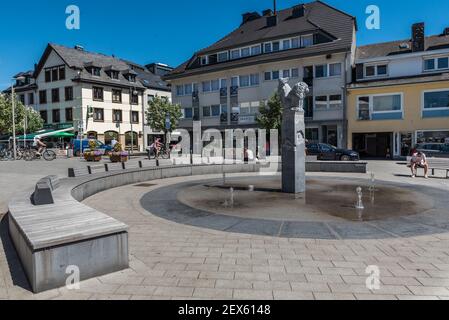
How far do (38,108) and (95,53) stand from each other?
487 inches

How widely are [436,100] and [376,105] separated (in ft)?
16.1

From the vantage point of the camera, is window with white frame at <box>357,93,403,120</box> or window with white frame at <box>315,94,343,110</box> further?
window with white frame at <box>315,94,343,110</box>

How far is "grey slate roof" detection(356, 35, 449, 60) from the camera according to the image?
32891 mm

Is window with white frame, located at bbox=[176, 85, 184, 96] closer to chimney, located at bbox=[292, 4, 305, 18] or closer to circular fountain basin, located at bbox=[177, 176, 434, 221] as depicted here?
chimney, located at bbox=[292, 4, 305, 18]

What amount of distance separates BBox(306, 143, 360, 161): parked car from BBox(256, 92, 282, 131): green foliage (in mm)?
5871

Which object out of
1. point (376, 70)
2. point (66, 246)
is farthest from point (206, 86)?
point (66, 246)

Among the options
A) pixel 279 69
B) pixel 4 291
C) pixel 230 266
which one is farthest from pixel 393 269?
pixel 279 69

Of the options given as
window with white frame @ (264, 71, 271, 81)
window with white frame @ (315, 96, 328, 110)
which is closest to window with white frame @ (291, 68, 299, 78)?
window with white frame @ (264, 71, 271, 81)

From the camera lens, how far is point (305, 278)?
455 centimetres

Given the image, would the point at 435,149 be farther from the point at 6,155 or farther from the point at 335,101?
the point at 6,155

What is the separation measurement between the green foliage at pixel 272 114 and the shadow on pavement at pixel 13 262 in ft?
93.8

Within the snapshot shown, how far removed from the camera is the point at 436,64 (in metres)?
31.4

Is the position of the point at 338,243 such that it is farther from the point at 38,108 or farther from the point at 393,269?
the point at 38,108

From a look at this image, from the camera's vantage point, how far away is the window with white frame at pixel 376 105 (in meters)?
32.5
